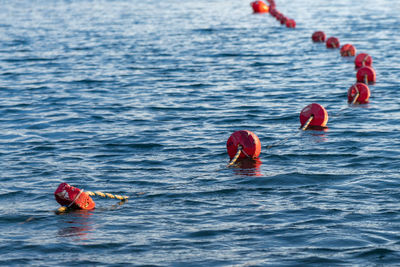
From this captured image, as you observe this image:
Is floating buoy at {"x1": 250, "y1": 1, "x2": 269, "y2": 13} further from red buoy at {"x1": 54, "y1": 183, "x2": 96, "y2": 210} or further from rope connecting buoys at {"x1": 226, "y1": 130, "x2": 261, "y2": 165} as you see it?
red buoy at {"x1": 54, "y1": 183, "x2": 96, "y2": 210}

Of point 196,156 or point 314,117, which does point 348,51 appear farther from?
point 196,156

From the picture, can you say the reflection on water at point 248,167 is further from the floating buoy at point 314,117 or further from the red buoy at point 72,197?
the red buoy at point 72,197

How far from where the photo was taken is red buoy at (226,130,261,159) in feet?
42.0

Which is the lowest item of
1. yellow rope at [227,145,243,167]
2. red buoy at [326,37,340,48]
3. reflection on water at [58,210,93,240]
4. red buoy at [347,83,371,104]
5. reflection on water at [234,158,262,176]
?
reflection on water at [58,210,93,240]

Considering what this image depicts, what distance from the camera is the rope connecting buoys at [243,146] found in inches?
503

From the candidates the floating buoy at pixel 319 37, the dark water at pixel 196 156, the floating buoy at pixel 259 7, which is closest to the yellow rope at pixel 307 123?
the dark water at pixel 196 156

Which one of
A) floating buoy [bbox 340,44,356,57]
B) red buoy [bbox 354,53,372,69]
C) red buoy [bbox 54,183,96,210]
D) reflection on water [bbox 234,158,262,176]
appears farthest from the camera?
floating buoy [bbox 340,44,356,57]

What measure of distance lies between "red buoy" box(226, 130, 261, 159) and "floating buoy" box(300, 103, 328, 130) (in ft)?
8.83

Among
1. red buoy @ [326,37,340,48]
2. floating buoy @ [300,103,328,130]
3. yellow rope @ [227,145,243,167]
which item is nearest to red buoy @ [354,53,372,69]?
red buoy @ [326,37,340,48]

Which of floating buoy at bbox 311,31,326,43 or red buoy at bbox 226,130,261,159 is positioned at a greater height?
floating buoy at bbox 311,31,326,43

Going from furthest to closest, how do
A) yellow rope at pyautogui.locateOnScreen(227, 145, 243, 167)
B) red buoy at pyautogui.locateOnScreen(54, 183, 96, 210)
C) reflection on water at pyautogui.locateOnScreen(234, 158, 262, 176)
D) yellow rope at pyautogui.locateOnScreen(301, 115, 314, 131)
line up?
yellow rope at pyautogui.locateOnScreen(301, 115, 314, 131) → yellow rope at pyautogui.locateOnScreen(227, 145, 243, 167) → reflection on water at pyautogui.locateOnScreen(234, 158, 262, 176) → red buoy at pyautogui.locateOnScreen(54, 183, 96, 210)

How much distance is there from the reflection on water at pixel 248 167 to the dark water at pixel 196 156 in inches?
3.1

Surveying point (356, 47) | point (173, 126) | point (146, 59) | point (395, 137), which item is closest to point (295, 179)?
point (395, 137)

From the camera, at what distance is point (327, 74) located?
2338 centimetres
